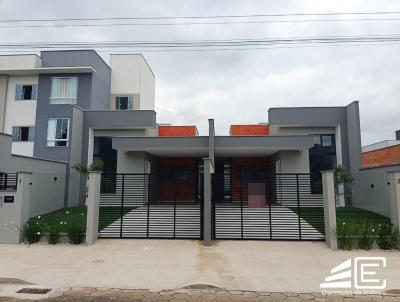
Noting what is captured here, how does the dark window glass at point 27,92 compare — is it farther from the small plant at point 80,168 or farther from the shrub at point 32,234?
the shrub at point 32,234

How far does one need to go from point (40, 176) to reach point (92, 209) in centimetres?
689

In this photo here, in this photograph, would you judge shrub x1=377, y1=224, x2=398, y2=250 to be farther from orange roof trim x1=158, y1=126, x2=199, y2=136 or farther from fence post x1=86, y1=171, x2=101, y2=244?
orange roof trim x1=158, y1=126, x2=199, y2=136

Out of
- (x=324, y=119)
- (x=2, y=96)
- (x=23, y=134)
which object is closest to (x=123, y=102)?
(x=23, y=134)

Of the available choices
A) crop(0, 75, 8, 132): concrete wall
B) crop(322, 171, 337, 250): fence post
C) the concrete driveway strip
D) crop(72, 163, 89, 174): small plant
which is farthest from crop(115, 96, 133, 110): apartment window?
crop(322, 171, 337, 250): fence post

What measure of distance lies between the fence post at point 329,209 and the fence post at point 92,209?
7042 millimetres

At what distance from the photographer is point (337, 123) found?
19922 mm

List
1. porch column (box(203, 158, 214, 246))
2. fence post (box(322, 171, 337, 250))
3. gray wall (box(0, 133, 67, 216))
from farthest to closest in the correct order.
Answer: gray wall (box(0, 133, 67, 216)) → porch column (box(203, 158, 214, 246)) → fence post (box(322, 171, 337, 250))

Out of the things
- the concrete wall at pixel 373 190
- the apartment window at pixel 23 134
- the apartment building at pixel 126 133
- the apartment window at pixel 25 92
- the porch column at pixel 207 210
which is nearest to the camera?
the porch column at pixel 207 210

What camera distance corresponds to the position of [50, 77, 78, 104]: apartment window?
22.9 metres

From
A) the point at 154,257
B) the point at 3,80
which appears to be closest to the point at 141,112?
the point at 3,80

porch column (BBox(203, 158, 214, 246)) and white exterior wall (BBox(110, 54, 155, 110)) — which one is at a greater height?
white exterior wall (BBox(110, 54, 155, 110))

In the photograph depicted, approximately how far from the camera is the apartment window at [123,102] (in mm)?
28289

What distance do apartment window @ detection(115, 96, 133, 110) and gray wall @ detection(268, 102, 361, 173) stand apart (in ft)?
45.1

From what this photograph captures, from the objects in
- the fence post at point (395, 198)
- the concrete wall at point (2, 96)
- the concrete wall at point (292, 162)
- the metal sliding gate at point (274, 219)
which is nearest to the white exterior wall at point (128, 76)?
the concrete wall at point (2, 96)
